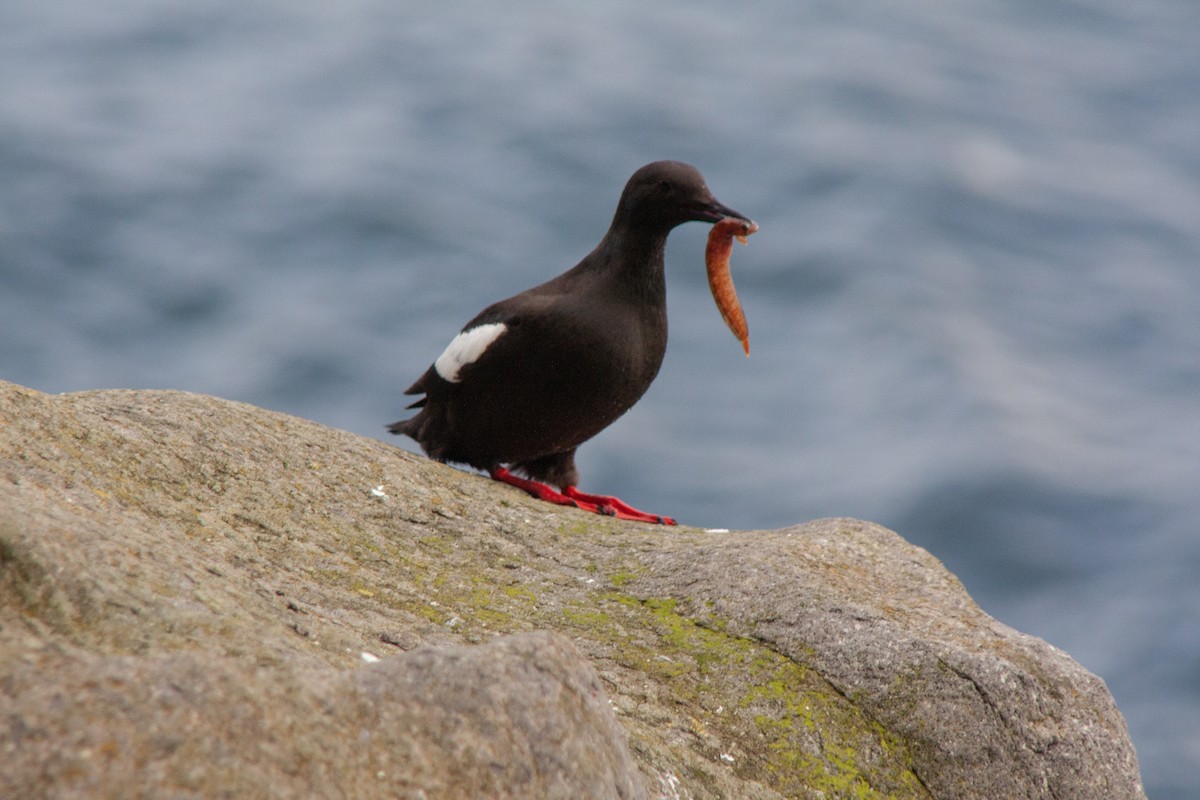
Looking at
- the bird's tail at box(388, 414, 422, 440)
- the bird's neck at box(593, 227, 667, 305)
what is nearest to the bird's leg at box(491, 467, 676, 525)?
the bird's tail at box(388, 414, 422, 440)

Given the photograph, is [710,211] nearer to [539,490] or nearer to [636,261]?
[636,261]

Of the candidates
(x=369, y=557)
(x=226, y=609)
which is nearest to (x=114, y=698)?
(x=226, y=609)

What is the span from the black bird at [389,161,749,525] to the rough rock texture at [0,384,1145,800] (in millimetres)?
1284

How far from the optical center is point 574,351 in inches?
277

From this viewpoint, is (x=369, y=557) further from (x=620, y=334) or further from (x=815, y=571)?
(x=620, y=334)

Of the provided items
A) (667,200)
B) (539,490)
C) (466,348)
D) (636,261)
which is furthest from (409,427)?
(667,200)

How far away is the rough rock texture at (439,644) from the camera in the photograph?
7.78ft

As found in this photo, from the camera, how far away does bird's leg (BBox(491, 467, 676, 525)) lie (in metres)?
6.69

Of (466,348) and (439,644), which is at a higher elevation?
(466,348)

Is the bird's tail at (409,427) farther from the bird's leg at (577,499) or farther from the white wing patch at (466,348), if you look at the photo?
the bird's leg at (577,499)

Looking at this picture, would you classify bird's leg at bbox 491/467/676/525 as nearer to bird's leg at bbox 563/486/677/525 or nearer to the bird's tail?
bird's leg at bbox 563/486/677/525

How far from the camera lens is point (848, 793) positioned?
3742 millimetres

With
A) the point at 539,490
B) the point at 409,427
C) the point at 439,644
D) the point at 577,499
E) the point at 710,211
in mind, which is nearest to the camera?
the point at 439,644

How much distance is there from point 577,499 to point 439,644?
11.5 feet
